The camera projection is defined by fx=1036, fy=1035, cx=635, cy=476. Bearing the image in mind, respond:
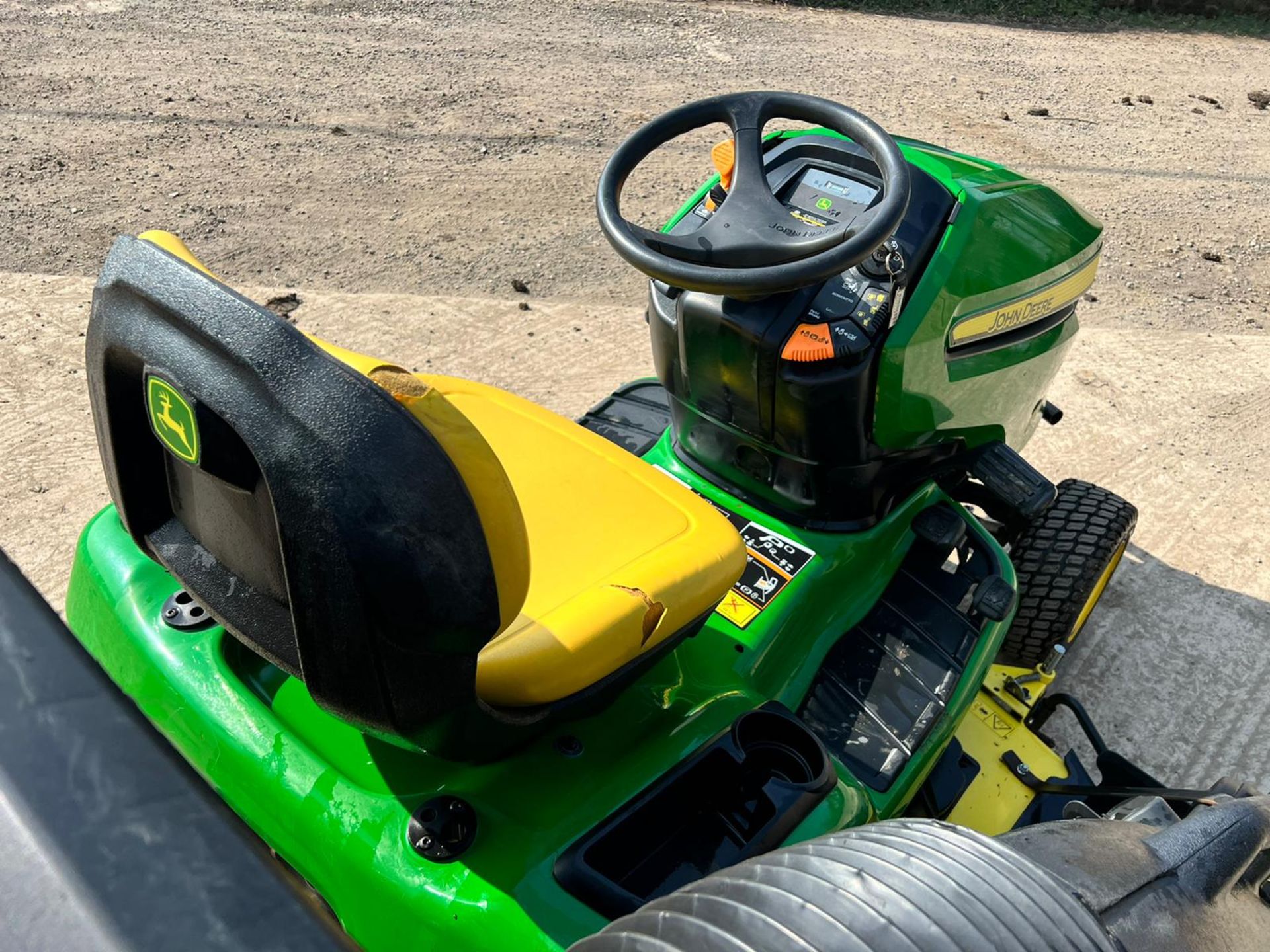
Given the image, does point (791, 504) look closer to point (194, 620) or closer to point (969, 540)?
point (969, 540)

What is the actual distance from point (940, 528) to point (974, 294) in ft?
1.69

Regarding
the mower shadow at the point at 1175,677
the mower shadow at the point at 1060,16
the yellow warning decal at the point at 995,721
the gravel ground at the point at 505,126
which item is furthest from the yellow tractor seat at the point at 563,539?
the mower shadow at the point at 1060,16

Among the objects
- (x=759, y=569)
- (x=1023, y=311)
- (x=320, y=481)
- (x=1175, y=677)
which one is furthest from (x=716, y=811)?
(x=1175, y=677)

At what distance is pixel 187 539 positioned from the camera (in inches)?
57.5

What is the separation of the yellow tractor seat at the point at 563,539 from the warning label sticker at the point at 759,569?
278 millimetres

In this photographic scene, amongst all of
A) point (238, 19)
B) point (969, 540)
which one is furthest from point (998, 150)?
point (238, 19)

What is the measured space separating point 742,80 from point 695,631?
15.9 ft

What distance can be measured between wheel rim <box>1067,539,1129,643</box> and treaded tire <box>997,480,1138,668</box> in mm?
12

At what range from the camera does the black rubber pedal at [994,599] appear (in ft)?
7.03

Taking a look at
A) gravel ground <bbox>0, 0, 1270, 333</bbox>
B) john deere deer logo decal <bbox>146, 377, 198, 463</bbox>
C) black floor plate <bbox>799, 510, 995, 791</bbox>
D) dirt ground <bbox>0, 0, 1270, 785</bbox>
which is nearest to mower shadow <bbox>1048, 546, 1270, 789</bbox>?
dirt ground <bbox>0, 0, 1270, 785</bbox>

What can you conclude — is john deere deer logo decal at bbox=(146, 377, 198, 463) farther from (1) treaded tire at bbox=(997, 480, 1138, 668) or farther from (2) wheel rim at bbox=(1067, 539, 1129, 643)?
(2) wheel rim at bbox=(1067, 539, 1129, 643)

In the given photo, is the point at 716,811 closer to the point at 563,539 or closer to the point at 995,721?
the point at 563,539

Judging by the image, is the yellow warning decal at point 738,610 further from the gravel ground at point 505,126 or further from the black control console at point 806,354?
the gravel ground at point 505,126

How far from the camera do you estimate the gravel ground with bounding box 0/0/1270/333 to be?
4.28 m
